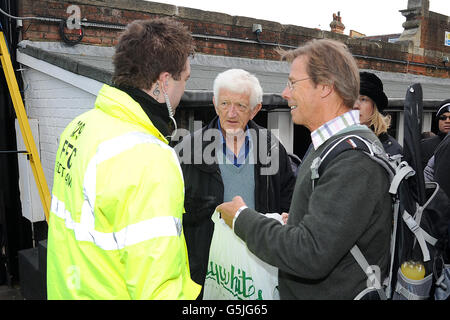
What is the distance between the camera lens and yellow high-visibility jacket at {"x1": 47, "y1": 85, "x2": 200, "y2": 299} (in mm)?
1132

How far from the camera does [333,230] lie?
127 centimetres

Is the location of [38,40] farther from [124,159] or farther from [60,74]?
[124,159]

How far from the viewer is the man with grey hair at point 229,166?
7.87 feet

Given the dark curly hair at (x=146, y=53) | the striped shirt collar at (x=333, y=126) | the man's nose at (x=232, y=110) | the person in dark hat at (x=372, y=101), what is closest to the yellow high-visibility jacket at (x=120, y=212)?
the dark curly hair at (x=146, y=53)

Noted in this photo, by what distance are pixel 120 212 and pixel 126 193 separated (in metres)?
0.07

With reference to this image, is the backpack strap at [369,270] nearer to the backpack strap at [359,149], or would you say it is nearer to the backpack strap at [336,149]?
the backpack strap at [359,149]

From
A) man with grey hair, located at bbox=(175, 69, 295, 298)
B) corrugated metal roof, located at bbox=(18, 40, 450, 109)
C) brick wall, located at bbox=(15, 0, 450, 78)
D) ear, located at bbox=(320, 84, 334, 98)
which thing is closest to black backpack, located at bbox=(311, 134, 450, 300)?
ear, located at bbox=(320, 84, 334, 98)

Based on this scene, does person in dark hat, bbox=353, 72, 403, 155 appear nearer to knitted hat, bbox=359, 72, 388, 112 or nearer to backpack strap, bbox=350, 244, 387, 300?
knitted hat, bbox=359, 72, 388, 112

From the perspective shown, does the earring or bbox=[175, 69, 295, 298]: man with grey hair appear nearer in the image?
the earring

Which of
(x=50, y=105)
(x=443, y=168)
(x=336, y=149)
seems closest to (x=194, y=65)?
(x=50, y=105)

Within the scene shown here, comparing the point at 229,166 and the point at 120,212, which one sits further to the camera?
the point at 229,166

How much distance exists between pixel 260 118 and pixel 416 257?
11.4 ft

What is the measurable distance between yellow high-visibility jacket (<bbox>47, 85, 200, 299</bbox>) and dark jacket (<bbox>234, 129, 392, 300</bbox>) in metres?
0.36

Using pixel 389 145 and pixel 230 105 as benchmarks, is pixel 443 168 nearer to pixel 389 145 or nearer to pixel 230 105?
pixel 389 145
